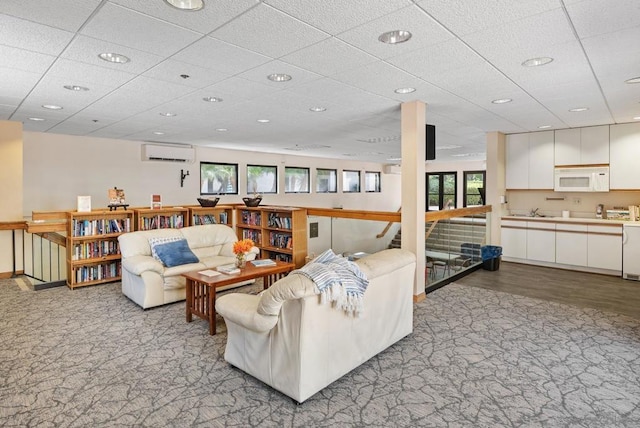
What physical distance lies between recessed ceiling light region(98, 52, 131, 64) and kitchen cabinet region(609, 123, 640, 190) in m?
7.44

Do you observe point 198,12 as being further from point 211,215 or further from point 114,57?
point 211,215

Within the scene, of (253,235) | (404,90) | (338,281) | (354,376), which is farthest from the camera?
(253,235)

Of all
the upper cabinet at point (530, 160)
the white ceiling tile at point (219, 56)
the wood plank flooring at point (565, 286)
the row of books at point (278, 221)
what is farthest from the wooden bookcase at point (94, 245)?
the upper cabinet at point (530, 160)

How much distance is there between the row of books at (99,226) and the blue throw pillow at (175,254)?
1.40 m

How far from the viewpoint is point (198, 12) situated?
2363mm

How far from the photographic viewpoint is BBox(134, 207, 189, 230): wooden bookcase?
611 centimetres

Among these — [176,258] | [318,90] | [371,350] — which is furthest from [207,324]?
[318,90]

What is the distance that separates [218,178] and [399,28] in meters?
7.63

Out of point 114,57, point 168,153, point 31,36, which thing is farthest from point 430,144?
point 168,153

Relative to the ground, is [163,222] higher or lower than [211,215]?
lower

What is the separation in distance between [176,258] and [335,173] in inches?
334

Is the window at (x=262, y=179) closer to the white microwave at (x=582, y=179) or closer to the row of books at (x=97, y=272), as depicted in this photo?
the row of books at (x=97, y=272)

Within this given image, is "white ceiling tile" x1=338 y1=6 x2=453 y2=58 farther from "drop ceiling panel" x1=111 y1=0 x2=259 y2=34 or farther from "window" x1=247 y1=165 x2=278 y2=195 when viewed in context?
"window" x1=247 y1=165 x2=278 y2=195

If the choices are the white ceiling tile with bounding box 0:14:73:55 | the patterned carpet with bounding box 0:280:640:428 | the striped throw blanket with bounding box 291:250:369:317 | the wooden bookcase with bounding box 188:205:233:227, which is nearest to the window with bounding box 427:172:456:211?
the wooden bookcase with bounding box 188:205:233:227
